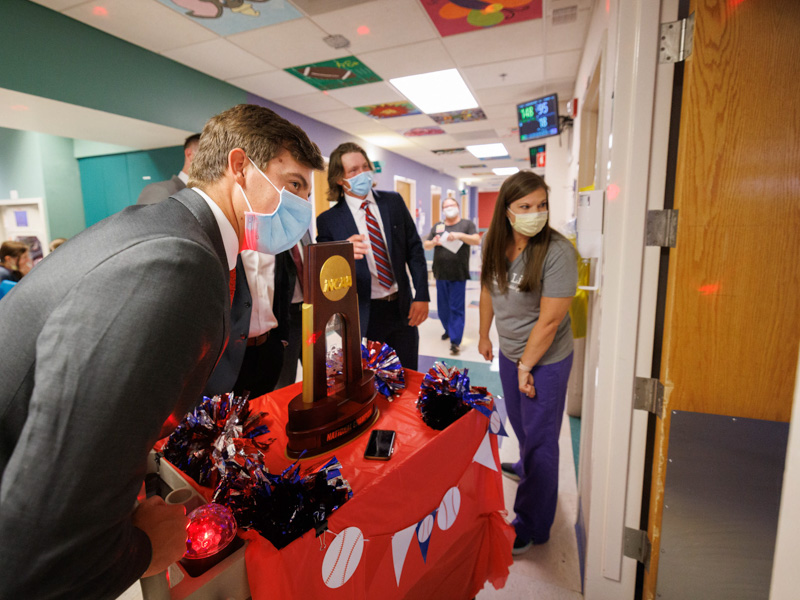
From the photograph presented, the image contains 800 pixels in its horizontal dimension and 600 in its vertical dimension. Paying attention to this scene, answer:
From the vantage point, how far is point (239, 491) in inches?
31.2

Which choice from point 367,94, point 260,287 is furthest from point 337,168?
point 367,94

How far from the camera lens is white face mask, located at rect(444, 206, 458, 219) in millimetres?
4980

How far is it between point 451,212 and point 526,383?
3.61m

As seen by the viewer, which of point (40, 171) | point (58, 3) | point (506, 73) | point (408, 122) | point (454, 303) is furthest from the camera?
point (408, 122)

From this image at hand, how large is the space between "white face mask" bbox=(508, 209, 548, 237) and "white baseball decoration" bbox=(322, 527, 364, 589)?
4.23 ft

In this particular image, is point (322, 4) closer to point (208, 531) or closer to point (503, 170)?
point (208, 531)

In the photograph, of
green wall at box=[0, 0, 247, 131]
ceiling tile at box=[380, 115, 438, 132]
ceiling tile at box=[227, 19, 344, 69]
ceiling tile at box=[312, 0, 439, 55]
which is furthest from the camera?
ceiling tile at box=[380, 115, 438, 132]

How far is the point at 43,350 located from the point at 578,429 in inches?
118

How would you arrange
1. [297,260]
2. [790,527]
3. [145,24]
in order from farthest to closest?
[145,24] → [297,260] → [790,527]

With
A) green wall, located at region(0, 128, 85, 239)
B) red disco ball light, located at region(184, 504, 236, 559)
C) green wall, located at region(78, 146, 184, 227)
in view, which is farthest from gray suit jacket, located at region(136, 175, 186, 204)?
green wall, located at region(0, 128, 85, 239)

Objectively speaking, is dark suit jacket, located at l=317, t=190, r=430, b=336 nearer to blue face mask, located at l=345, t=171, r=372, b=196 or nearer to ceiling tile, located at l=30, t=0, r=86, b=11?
blue face mask, located at l=345, t=171, r=372, b=196

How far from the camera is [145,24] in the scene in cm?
303

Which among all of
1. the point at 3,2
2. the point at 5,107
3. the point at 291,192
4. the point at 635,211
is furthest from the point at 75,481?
the point at 5,107

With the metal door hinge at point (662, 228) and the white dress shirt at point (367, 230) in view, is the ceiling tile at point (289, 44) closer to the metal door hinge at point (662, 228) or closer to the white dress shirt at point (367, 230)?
the white dress shirt at point (367, 230)
